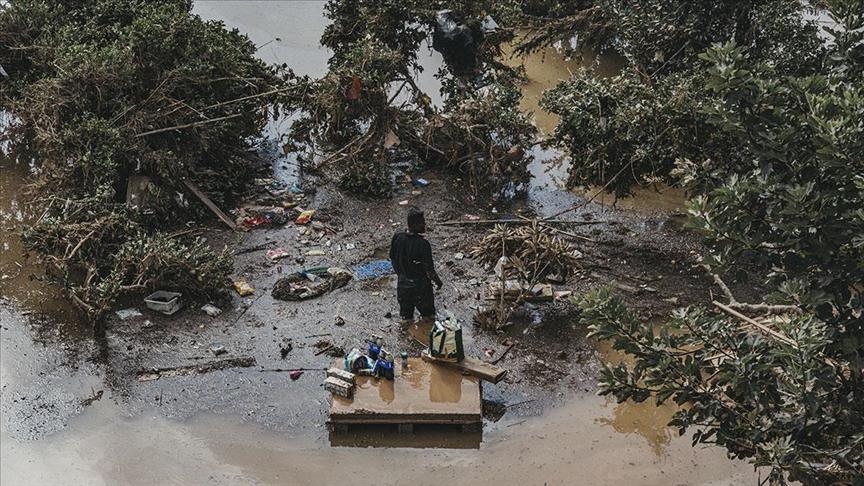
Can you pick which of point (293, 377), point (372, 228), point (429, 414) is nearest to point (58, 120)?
point (372, 228)

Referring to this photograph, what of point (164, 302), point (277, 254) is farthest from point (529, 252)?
point (164, 302)

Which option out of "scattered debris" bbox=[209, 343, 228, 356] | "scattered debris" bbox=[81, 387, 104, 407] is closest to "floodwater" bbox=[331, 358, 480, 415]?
"scattered debris" bbox=[209, 343, 228, 356]

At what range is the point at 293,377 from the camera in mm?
6844

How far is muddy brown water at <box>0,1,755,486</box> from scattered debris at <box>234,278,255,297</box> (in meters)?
0.59

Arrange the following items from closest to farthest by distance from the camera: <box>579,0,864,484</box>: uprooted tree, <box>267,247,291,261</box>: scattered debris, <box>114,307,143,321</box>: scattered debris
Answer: <box>579,0,864,484</box>: uprooted tree
<box>114,307,143,321</box>: scattered debris
<box>267,247,291,261</box>: scattered debris

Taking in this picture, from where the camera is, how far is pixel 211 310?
7.56m

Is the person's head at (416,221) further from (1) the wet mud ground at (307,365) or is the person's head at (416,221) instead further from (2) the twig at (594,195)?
(2) the twig at (594,195)

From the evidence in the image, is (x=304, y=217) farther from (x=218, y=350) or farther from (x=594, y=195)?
(x=594, y=195)

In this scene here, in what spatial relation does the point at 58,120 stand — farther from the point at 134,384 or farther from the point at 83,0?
the point at 134,384

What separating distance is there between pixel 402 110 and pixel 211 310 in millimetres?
3485

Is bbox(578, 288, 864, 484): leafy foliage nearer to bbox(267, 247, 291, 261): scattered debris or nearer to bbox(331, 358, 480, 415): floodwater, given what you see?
bbox(331, 358, 480, 415): floodwater

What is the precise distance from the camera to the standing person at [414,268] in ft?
23.3

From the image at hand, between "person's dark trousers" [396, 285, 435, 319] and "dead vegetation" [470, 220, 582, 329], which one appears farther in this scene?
"dead vegetation" [470, 220, 582, 329]

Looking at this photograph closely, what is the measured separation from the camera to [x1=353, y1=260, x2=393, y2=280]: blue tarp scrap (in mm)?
8156
